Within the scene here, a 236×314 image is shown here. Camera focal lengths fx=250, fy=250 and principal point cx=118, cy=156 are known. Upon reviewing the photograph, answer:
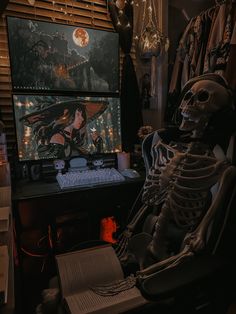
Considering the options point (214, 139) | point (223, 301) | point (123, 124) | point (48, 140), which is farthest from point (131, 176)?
point (223, 301)

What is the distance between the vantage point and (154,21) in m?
2.24

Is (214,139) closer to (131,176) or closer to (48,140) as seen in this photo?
(131,176)

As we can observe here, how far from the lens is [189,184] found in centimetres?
113

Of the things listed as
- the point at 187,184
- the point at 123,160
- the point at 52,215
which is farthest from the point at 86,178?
the point at 187,184

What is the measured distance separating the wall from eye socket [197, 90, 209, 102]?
1343mm

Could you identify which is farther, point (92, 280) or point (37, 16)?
point (37, 16)

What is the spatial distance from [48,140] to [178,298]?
1.33m

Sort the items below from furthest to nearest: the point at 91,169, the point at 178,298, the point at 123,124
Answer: the point at 123,124 → the point at 91,169 → the point at 178,298

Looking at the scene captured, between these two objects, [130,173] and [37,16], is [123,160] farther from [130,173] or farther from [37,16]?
[37,16]

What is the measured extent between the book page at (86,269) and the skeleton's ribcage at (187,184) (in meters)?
0.37

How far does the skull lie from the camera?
1.10 m

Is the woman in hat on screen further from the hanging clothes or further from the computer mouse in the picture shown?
the hanging clothes

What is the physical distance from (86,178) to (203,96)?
37.0 inches

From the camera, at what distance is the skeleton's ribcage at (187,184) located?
1.10 metres
